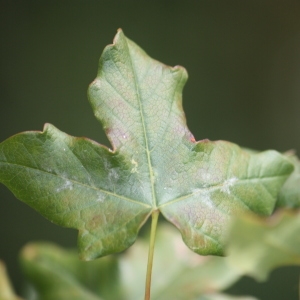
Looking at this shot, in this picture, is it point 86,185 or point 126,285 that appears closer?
point 86,185

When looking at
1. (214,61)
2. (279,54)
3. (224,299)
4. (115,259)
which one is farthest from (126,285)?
(279,54)

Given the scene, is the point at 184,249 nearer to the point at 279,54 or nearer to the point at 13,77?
the point at 13,77

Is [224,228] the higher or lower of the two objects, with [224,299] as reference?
higher

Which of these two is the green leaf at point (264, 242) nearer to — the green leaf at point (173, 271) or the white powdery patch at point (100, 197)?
the white powdery patch at point (100, 197)

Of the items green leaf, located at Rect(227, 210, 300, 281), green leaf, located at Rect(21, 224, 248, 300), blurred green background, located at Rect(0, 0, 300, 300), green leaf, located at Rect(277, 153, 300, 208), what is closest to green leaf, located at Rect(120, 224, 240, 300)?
green leaf, located at Rect(21, 224, 248, 300)

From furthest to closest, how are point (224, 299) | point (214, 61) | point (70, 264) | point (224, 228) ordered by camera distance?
point (214, 61), point (70, 264), point (224, 299), point (224, 228)

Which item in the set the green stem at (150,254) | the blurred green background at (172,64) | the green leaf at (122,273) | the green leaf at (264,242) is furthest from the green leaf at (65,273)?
the blurred green background at (172,64)

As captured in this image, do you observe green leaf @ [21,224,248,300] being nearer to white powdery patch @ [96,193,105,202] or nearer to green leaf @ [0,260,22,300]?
green leaf @ [0,260,22,300]
